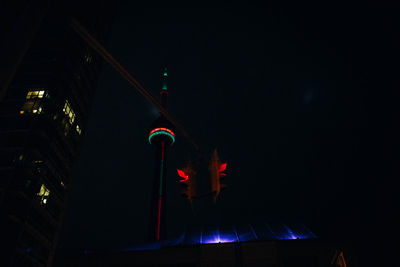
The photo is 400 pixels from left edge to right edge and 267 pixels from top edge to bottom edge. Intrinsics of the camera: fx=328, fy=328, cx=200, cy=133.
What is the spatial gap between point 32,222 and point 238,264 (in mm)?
44183

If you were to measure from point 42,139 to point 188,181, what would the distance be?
59199mm

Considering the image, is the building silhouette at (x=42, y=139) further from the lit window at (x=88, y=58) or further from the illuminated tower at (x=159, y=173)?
the illuminated tower at (x=159, y=173)

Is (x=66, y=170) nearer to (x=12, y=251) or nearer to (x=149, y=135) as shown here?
(x=12, y=251)

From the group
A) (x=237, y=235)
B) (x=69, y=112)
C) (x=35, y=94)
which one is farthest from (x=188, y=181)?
(x=69, y=112)

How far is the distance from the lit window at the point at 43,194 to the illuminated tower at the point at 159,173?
2686 centimetres

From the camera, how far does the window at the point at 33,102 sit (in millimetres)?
63094

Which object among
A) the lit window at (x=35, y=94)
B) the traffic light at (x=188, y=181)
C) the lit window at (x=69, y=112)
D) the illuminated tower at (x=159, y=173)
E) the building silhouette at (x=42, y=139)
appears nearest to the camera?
the traffic light at (x=188, y=181)

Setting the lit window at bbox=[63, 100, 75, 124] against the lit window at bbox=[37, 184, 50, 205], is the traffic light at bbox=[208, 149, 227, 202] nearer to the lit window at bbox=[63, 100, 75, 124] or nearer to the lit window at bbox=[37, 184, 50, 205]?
the lit window at bbox=[37, 184, 50, 205]

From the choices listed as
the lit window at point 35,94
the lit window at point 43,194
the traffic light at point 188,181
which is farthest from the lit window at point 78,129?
the traffic light at point 188,181

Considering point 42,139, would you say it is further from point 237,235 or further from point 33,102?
point 237,235

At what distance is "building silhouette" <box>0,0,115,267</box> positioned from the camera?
175ft

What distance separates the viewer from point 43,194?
60.8 metres

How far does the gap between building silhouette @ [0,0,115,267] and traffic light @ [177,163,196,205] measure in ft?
120

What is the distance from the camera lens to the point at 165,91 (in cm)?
11481
